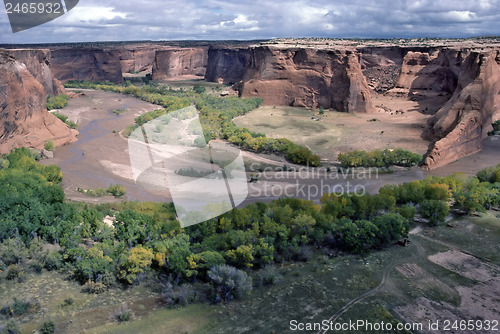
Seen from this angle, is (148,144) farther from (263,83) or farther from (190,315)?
(190,315)

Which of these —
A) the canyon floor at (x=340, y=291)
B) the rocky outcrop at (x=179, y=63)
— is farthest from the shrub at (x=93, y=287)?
the rocky outcrop at (x=179, y=63)

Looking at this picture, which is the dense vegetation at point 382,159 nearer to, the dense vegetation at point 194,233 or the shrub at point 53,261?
the dense vegetation at point 194,233

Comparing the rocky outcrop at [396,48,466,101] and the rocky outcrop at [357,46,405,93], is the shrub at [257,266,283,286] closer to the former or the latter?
the rocky outcrop at [396,48,466,101]

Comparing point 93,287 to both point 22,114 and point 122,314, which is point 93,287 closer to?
point 122,314

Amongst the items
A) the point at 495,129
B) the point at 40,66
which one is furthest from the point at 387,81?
the point at 40,66

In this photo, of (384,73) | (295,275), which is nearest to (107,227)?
(295,275)

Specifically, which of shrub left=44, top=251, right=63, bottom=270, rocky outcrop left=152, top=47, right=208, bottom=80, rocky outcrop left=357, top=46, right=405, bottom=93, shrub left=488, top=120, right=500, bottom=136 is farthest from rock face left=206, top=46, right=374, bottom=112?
shrub left=44, top=251, right=63, bottom=270

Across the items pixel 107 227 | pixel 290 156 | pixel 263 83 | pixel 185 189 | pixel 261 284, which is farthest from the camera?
pixel 263 83
